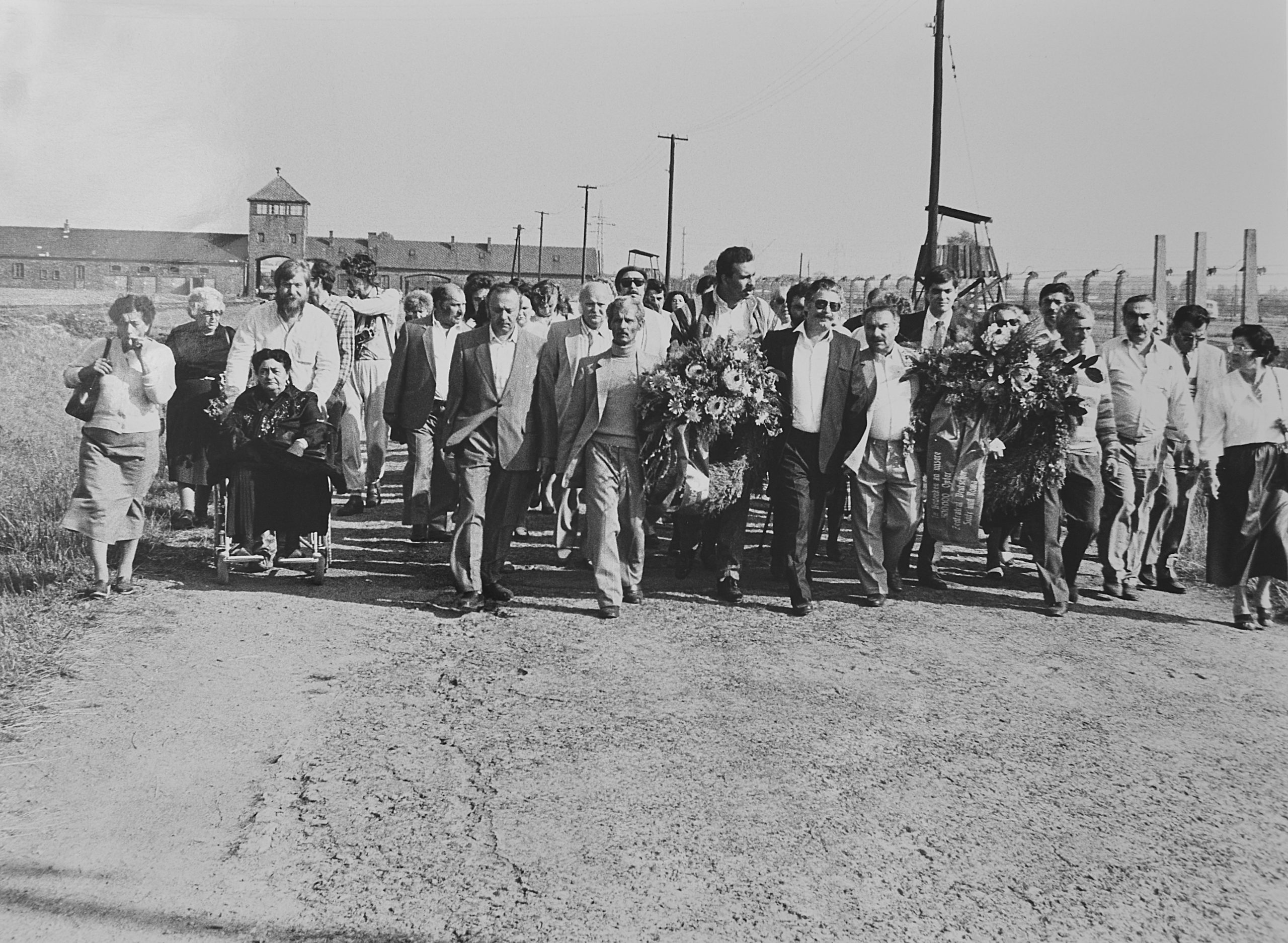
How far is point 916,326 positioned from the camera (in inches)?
403

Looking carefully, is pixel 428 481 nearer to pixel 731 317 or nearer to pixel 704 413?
pixel 731 317

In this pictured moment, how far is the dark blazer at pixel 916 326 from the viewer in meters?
9.50

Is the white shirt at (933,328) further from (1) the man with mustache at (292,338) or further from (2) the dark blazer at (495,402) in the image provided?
(1) the man with mustache at (292,338)

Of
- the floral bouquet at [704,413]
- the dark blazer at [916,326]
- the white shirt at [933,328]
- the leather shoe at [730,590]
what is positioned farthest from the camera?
the white shirt at [933,328]

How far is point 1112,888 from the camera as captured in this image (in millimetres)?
4238

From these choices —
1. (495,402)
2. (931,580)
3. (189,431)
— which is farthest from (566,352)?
(189,431)

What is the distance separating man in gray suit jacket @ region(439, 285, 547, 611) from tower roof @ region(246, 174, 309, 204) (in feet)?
5.41

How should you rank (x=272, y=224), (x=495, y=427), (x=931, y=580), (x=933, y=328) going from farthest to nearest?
(x=272, y=224) < (x=933, y=328) < (x=931, y=580) < (x=495, y=427)

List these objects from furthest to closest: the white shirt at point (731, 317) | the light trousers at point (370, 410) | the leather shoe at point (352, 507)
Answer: the light trousers at point (370, 410) < the leather shoe at point (352, 507) < the white shirt at point (731, 317)

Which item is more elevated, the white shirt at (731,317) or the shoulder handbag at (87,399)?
the white shirt at (731,317)

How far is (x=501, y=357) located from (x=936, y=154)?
16618 mm

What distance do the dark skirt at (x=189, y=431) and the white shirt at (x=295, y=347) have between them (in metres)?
1.16

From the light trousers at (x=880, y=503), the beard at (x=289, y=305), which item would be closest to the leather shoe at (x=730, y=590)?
the light trousers at (x=880, y=503)

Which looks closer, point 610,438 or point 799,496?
point 610,438
